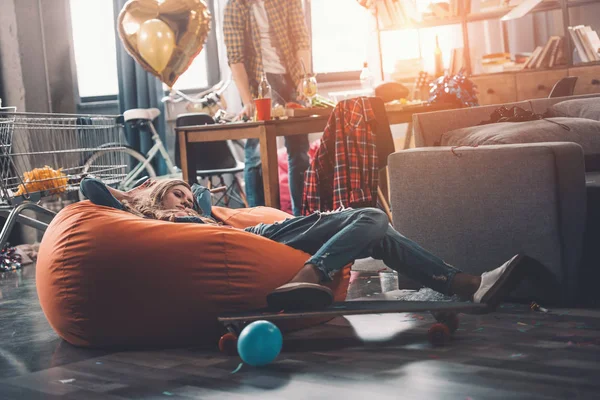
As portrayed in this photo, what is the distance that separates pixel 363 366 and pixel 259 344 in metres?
0.27

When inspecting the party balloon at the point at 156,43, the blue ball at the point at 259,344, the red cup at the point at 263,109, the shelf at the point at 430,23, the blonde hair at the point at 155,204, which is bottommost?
the blue ball at the point at 259,344

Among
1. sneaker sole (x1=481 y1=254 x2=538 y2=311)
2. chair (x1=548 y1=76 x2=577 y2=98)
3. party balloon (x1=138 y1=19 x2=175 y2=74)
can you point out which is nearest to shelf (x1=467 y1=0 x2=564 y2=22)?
chair (x1=548 y1=76 x2=577 y2=98)

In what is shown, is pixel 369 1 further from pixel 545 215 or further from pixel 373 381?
pixel 373 381

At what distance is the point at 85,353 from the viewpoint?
232 cm

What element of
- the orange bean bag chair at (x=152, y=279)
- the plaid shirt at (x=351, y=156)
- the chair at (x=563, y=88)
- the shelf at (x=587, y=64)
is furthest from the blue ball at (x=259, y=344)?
the shelf at (x=587, y=64)

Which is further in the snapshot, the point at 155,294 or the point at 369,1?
the point at 369,1

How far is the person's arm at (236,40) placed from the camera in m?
4.29

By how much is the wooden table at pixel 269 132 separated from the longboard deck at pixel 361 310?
54.0 inches

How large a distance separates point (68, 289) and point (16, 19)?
3.90 m

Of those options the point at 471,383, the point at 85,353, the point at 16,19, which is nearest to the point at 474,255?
the point at 471,383

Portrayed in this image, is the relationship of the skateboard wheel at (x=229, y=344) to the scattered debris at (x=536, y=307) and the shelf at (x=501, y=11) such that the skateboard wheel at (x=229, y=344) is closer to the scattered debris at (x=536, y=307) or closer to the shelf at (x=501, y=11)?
the scattered debris at (x=536, y=307)

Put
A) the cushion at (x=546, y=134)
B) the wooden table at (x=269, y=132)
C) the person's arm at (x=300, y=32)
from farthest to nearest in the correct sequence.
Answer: the person's arm at (x=300, y=32)
the wooden table at (x=269, y=132)
the cushion at (x=546, y=134)

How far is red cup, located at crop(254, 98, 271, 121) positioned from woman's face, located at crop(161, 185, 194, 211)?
1.02 meters

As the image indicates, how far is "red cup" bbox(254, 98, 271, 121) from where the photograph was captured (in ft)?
12.0
